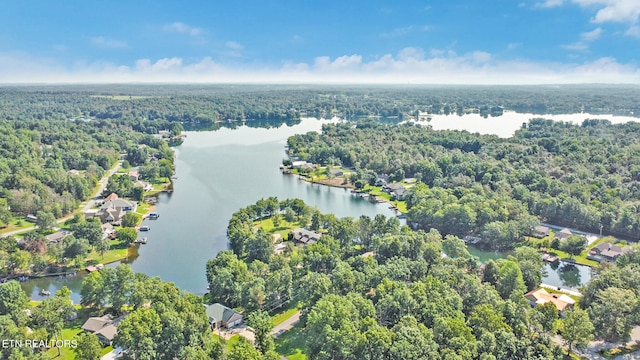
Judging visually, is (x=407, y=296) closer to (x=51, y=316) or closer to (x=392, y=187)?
(x=51, y=316)

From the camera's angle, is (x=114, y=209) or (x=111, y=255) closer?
(x=111, y=255)

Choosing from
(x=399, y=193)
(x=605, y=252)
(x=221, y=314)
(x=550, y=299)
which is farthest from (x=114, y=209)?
(x=605, y=252)

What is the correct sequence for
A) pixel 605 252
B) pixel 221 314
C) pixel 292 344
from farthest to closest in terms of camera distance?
pixel 605 252, pixel 221 314, pixel 292 344

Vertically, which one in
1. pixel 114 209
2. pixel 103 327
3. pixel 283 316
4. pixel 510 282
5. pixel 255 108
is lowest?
pixel 283 316

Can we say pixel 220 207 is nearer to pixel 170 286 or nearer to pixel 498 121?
pixel 170 286

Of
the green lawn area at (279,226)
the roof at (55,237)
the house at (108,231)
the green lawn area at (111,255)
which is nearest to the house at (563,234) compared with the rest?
the green lawn area at (279,226)

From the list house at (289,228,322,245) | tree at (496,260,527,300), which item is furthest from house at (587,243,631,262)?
house at (289,228,322,245)

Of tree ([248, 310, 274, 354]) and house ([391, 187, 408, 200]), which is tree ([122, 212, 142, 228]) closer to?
tree ([248, 310, 274, 354])
